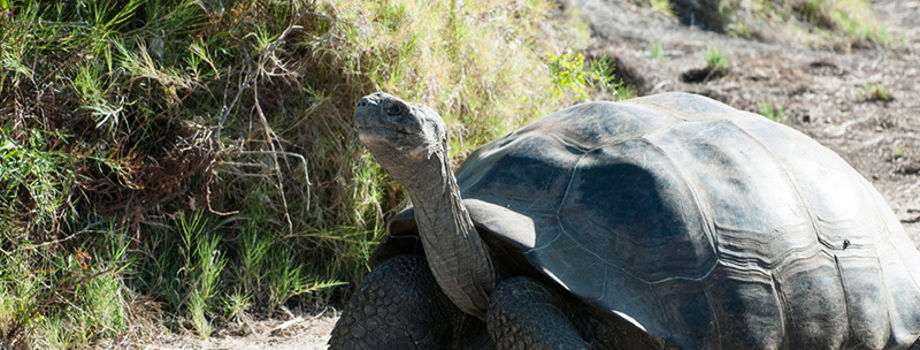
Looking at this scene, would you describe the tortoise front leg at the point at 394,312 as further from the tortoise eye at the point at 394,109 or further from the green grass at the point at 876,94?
the green grass at the point at 876,94

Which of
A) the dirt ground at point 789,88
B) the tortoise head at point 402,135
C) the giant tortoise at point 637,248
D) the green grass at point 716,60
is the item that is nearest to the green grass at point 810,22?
the dirt ground at point 789,88

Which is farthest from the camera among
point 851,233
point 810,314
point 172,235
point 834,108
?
point 834,108

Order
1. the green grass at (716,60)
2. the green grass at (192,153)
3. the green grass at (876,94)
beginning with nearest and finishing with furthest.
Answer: the green grass at (192,153) < the green grass at (876,94) < the green grass at (716,60)

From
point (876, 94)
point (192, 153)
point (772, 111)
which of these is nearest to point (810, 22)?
point (876, 94)

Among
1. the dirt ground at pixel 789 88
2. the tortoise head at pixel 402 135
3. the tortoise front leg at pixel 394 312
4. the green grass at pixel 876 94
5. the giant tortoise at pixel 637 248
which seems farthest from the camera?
the green grass at pixel 876 94

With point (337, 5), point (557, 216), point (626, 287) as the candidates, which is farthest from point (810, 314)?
point (337, 5)

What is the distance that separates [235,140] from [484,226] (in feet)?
5.18

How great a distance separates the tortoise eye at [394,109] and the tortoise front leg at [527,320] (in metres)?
0.69

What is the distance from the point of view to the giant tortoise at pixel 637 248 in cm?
241

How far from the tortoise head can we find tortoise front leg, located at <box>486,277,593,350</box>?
454mm

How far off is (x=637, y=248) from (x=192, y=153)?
197cm

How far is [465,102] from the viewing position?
168 inches

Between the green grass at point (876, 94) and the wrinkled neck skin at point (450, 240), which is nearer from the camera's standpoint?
the wrinkled neck skin at point (450, 240)

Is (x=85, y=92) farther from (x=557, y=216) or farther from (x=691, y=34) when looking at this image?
(x=691, y=34)
